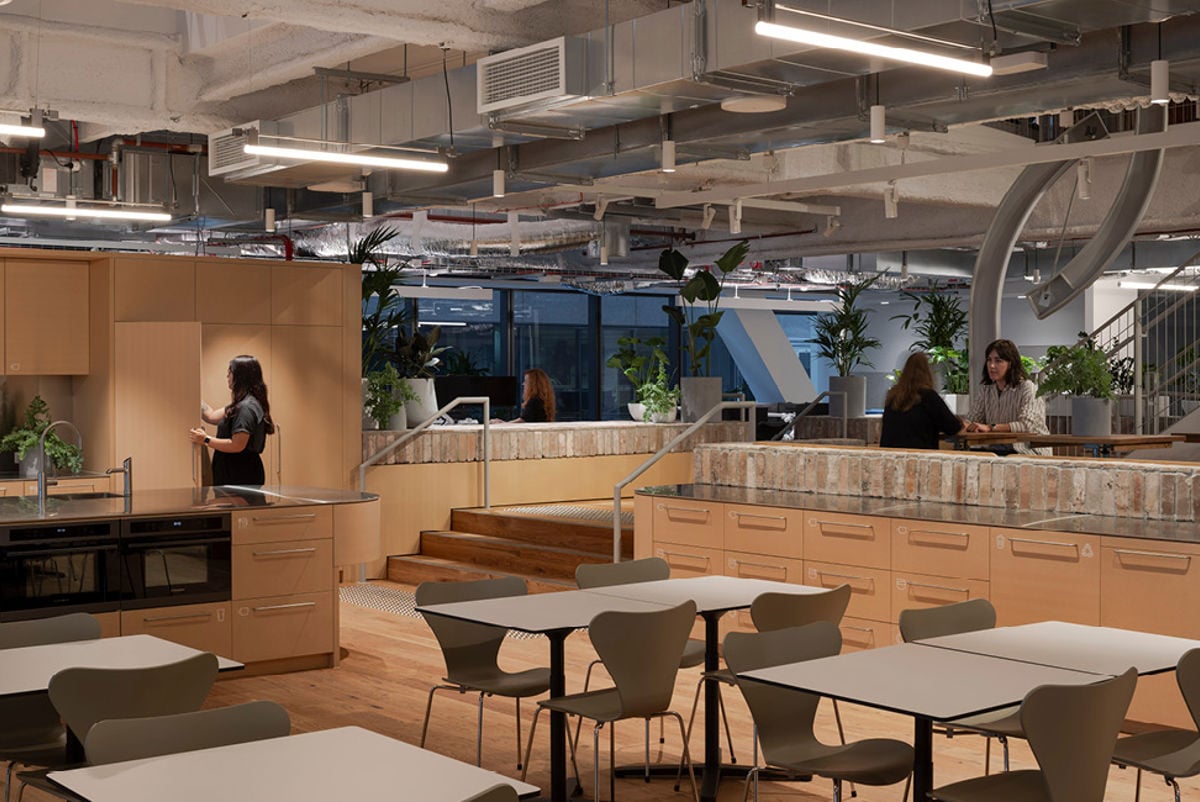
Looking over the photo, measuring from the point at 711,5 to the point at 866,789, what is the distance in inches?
134

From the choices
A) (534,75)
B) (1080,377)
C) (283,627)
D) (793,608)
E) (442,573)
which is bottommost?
(442,573)

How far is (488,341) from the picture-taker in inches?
838

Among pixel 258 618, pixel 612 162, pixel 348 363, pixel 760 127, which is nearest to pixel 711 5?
pixel 760 127

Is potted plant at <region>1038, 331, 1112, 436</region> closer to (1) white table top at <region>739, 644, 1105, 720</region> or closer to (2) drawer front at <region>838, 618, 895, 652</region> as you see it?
(2) drawer front at <region>838, 618, 895, 652</region>

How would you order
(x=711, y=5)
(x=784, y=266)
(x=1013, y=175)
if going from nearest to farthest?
(x=711, y=5) → (x=1013, y=175) → (x=784, y=266)

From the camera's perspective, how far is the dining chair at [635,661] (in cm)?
472

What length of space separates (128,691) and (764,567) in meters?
4.53

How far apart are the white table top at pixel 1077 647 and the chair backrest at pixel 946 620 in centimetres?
16

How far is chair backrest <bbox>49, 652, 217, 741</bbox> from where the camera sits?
3791 millimetres

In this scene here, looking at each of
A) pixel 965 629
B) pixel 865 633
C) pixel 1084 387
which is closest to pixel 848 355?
pixel 1084 387

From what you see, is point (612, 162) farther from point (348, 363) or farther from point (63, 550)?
point (63, 550)

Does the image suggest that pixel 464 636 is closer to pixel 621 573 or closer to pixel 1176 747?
pixel 621 573

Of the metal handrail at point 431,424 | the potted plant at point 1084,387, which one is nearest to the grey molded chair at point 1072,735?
the potted plant at point 1084,387

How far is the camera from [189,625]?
282 inches
